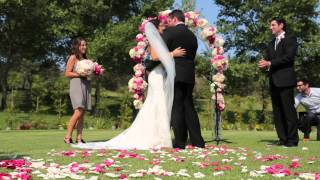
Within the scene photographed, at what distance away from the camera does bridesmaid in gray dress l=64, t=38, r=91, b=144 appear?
1035cm

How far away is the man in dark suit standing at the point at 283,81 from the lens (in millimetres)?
9562

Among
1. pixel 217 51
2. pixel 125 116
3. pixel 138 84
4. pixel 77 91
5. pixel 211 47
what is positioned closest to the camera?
pixel 77 91

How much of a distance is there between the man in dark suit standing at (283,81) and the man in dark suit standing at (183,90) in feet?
4.70

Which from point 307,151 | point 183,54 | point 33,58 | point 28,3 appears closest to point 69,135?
point 183,54

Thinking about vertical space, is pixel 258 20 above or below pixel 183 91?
above

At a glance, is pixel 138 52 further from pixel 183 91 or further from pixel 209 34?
pixel 183 91

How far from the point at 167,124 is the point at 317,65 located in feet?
93.6

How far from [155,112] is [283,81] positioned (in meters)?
2.49

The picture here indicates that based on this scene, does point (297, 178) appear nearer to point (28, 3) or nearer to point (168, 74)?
point (168, 74)

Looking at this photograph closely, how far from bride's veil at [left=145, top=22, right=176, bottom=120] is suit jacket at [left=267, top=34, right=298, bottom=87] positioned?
2015mm

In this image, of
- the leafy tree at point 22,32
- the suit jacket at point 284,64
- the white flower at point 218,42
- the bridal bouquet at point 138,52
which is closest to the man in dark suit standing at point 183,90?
the suit jacket at point 284,64

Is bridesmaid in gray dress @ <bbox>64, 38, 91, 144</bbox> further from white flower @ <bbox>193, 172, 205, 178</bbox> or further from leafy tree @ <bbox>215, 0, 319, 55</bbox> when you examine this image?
leafy tree @ <bbox>215, 0, 319, 55</bbox>

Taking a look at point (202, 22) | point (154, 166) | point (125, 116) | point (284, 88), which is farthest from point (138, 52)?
point (125, 116)

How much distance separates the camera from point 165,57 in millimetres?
9078
